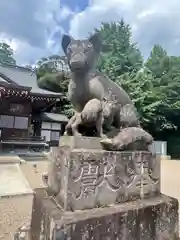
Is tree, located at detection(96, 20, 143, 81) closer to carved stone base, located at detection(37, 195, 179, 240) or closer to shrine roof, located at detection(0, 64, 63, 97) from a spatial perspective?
shrine roof, located at detection(0, 64, 63, 97)

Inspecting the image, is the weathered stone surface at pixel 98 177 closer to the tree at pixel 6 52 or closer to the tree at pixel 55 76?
the tree at pixel 55 76

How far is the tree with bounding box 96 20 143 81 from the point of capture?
14.2 m

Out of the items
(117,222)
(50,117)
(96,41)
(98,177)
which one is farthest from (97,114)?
(50,117)

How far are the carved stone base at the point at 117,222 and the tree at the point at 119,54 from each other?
10.4 metres

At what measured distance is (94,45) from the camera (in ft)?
6.20

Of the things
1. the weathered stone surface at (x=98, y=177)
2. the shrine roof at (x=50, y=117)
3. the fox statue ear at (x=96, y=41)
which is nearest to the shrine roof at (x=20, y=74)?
the shrine roof at (x=50, y=117)

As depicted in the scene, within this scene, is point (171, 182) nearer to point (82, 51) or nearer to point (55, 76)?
point (82, 51)

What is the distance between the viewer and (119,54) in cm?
1553

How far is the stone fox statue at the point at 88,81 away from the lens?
1.83 meters

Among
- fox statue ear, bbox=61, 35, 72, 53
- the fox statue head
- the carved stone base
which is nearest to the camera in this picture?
the carved stone base

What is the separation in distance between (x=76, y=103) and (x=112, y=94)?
1.20ft

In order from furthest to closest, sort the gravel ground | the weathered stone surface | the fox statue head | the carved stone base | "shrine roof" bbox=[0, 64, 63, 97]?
"shrine roof" bbox=[0, 64, 63, 97]
the gravel ground
the fox statue head
the weathered stone surface
the carved stone base

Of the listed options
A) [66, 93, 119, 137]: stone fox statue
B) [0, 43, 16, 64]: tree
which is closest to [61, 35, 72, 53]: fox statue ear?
[66, 93, 119, 137]: stone fox statue

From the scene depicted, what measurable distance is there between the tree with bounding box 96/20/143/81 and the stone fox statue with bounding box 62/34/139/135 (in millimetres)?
9827
